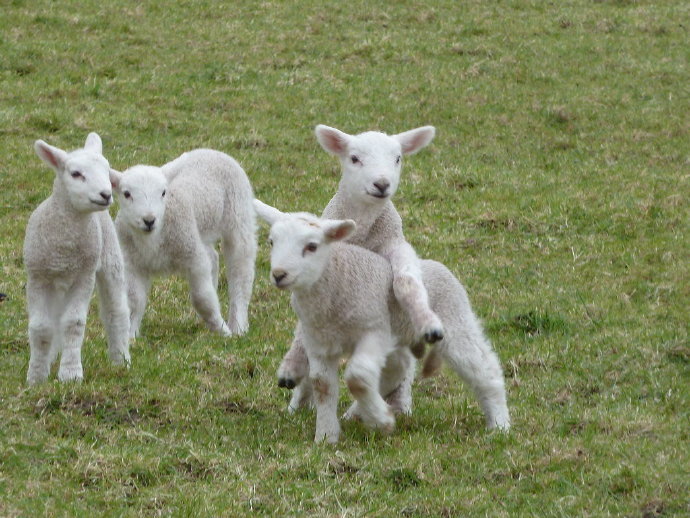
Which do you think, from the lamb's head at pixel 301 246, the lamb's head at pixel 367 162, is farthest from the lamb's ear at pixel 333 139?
the lamb's head at pixel 301 246

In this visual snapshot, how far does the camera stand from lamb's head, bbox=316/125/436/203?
8.00 m

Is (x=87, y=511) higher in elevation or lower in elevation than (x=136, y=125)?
higher

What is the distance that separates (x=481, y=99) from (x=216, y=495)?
12.2 meters

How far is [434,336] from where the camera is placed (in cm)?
702

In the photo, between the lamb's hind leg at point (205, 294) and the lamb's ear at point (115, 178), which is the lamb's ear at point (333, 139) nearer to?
the lamb's ear at point (115, 178)

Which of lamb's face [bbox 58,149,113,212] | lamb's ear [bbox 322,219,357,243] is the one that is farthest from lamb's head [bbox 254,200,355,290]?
lamb's face [bbox 58,149,113,212]

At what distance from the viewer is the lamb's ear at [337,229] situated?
23.5ft

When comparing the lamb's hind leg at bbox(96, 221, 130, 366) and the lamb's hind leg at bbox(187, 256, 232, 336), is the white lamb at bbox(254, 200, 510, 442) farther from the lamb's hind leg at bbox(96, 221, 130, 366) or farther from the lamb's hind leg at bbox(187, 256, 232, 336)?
the lamb's hind leg at bbox(187, 256, 232, 336)

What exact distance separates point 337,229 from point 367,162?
3.46 ft

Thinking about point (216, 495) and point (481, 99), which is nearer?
point (216, 495)

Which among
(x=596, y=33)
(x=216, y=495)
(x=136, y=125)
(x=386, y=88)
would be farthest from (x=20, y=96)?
(x=216, y=495)

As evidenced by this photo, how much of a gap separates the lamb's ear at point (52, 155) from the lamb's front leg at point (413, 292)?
2.30 meters

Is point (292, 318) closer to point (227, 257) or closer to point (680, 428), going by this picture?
point (227, 257)

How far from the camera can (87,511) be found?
602 centimetres
